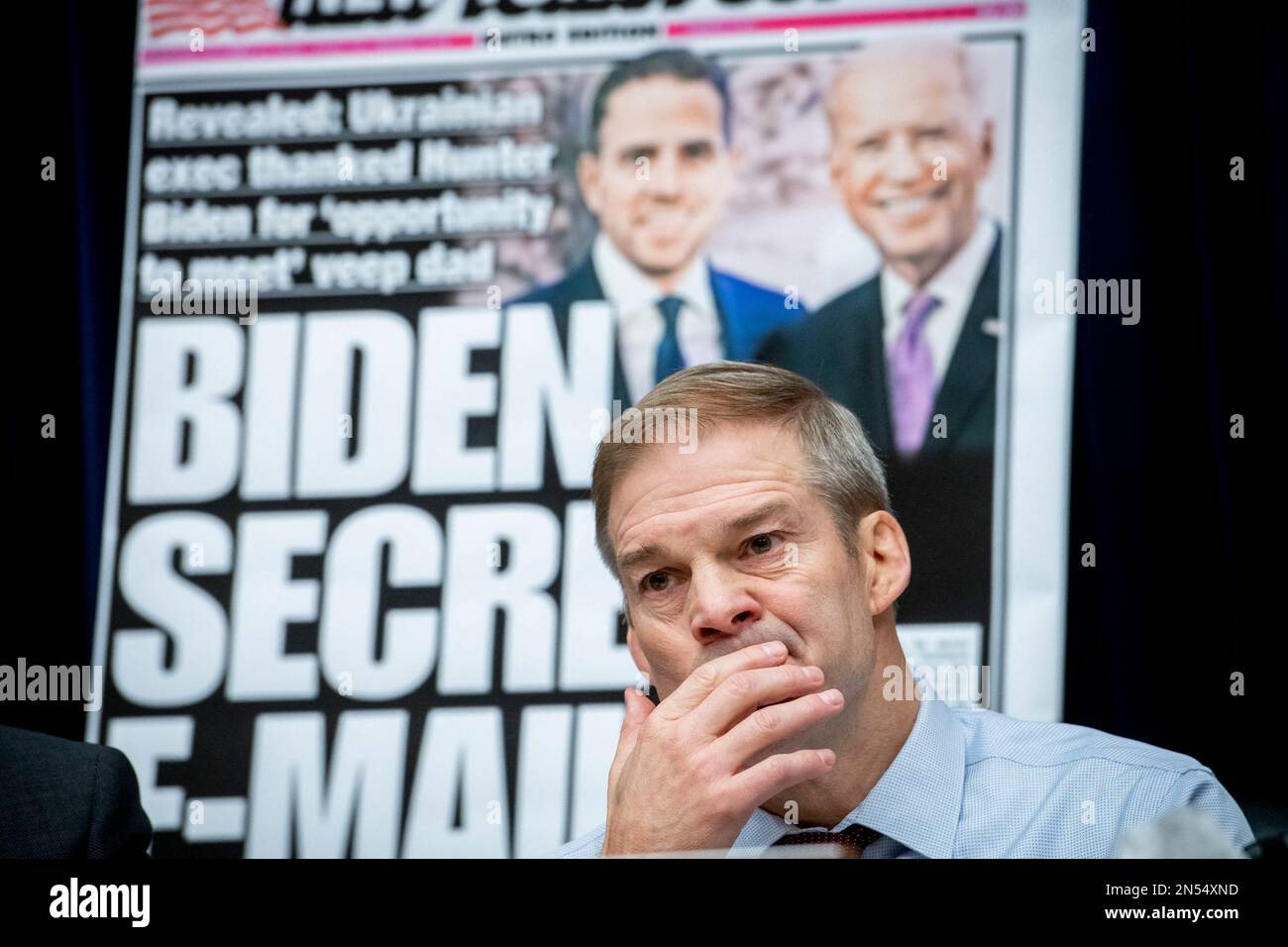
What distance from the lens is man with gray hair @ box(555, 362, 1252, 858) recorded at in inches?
71.5

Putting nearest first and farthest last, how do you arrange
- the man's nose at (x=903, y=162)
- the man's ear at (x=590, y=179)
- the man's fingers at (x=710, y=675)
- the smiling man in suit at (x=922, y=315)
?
1. the man's fingers at (x=710, y=675)
2. the smiling man in suit at (x=922, y=315)
3. the man's nose at (x=903, y=162)
4. the man's ear at (x=590, y=179)

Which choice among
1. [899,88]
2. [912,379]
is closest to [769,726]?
[912,379]

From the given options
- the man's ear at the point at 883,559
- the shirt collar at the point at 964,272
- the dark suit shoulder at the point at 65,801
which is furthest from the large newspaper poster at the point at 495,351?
the dark suit shoulder at the point at 65,801

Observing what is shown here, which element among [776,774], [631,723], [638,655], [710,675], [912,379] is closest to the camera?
[776,774]

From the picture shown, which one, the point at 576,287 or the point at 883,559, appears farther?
the point at 576,287

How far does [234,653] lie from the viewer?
10.4 ft

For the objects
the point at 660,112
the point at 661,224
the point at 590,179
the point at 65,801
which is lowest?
the point at 65,801

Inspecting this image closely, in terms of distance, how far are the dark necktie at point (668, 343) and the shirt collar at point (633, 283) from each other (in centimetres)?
2

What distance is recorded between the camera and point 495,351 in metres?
3.21

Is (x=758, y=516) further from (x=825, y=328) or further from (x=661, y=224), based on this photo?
(x=661, y=224)

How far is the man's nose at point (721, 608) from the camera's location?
1.96 m

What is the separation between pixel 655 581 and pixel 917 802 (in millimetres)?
487

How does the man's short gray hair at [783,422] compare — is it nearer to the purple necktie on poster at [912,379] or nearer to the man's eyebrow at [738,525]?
the man's eyebrow at [738,525]
